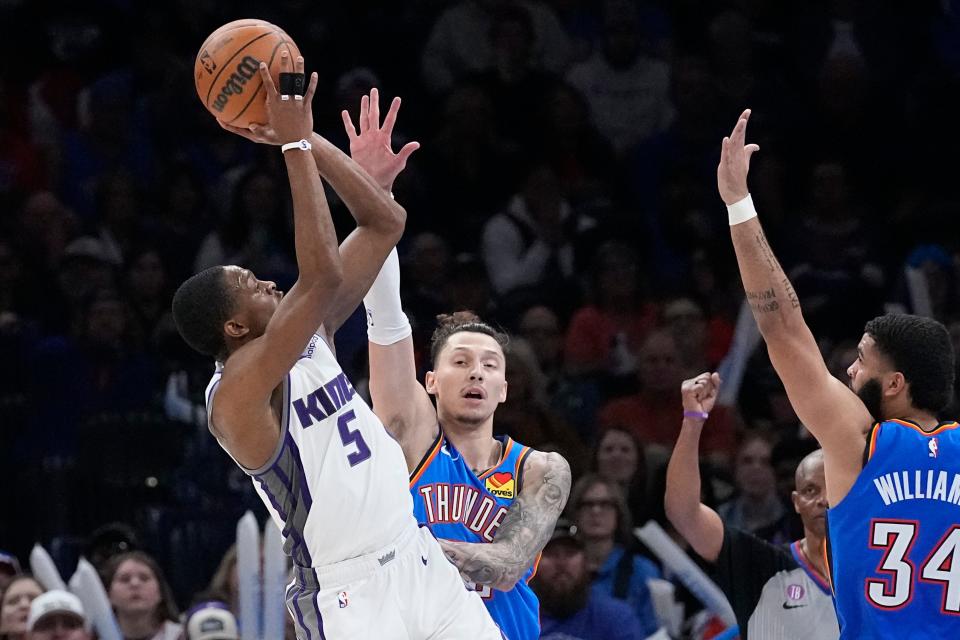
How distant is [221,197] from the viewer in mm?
12164

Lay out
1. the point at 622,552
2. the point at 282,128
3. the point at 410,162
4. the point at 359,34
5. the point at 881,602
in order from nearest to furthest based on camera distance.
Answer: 1. the point at 282,128
2. the point at 881,602
3. the point at 622,552
4. the point at 410,162
5. the point at 359,34

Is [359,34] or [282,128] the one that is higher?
[359,34]

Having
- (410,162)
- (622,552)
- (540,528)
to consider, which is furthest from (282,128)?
(410,162)

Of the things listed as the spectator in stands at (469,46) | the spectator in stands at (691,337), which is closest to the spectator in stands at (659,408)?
the spectator in stands at (691,337)

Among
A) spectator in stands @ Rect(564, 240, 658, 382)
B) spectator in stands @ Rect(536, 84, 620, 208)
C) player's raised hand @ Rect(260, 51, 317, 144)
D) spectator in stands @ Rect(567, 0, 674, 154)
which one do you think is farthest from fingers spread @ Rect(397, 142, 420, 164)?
spectator in stands @ Rect(567, 0, 674, 154)

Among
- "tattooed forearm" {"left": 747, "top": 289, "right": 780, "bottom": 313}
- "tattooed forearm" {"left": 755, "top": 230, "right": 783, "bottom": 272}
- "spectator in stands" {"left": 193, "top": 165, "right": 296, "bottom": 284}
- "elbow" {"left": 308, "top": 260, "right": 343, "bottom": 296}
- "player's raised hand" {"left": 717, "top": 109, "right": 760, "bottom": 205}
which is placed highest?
"spectator in stands" {"left": 193, "top": 165, "right": 296, "bottom": 284}

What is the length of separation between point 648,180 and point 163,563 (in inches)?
202

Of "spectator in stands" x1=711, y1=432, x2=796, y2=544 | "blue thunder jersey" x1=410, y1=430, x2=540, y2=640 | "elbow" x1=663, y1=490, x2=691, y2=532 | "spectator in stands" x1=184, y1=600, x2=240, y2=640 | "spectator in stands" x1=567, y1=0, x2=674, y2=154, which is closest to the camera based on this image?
"blue thunder jersey" x1=410, y1=430, x2=540, y2=640

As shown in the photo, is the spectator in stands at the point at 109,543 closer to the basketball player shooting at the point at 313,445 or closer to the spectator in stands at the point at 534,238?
the spectator in stands at the point at 534,238

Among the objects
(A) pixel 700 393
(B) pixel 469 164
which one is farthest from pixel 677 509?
(B) pixel 469 164

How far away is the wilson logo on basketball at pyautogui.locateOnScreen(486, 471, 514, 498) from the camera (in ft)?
20.2

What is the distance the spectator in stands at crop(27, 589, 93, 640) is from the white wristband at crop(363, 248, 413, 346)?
2787 mm

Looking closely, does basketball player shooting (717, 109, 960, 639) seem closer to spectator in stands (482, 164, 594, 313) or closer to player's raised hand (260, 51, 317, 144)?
player's raised hand (260, 51, 317, 144)

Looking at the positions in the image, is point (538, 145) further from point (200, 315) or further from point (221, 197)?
point (200, 315)
